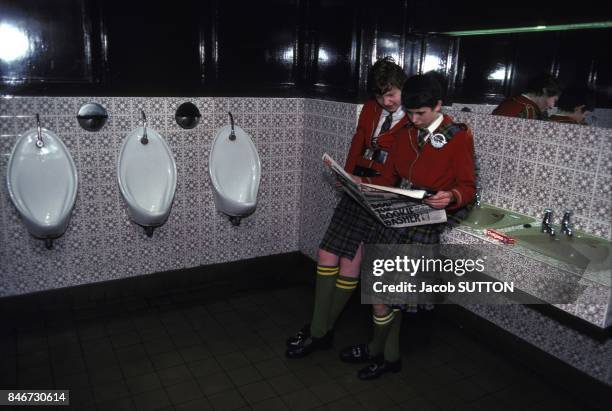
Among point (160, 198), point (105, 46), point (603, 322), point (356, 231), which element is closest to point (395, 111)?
point (356, 231)

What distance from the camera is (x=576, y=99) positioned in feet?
8.39

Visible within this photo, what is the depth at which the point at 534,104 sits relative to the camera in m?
2.75

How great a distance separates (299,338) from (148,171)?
1363mm

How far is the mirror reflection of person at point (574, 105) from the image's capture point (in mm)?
2518

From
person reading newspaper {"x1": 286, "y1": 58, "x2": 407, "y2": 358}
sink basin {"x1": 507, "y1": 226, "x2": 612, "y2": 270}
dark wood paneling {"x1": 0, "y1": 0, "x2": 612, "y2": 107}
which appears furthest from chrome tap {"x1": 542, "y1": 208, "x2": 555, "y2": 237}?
person reading newspaper {"x1": 286, "y1": 58, "x2": 407, "y2": 358}

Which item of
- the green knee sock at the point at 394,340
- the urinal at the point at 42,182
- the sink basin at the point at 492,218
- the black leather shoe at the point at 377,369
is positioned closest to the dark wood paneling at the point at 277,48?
the urinal at the point at 42,182

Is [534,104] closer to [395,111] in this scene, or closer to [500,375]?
[395,111]

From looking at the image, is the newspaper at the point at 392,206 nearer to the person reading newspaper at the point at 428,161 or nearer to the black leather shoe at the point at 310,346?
the person reading newspaper at the point at 428,161

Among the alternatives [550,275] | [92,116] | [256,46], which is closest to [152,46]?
[92,116]

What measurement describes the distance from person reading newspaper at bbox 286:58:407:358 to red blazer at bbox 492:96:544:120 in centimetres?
61

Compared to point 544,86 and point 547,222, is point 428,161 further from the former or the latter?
point 544,86

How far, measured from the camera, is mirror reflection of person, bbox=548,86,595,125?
99.1 inches

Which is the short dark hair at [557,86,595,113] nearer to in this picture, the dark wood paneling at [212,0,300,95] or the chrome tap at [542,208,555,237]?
the chrome tap at [542,208,555,237]

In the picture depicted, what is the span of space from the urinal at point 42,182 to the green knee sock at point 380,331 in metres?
1.75
